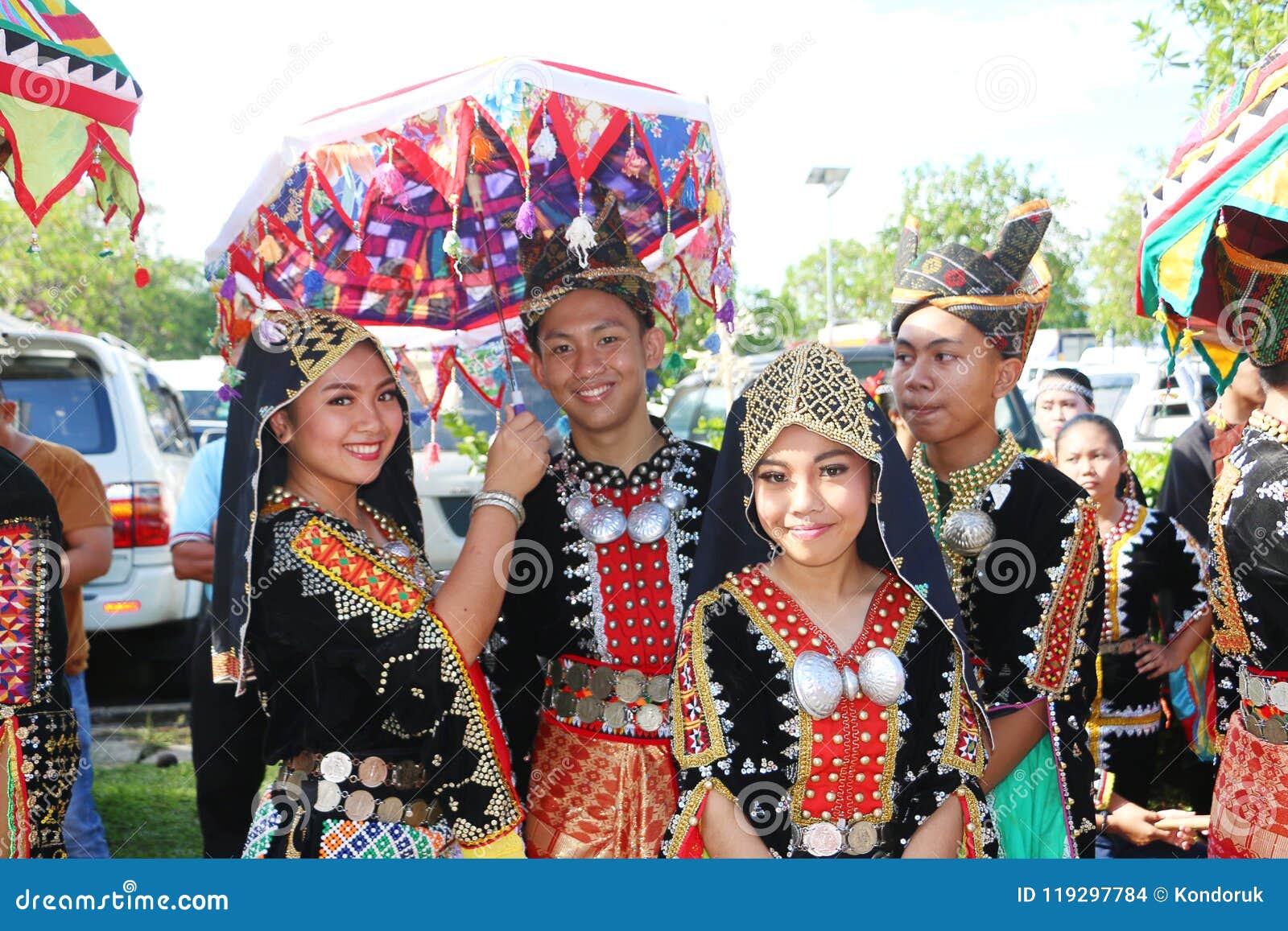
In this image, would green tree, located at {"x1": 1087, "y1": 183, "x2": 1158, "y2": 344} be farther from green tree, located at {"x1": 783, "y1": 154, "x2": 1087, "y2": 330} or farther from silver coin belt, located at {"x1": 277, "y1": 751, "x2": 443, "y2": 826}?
silver coin belt, located at {"x1": 277, "y1": 751, "x2": 443, "y2": 826}

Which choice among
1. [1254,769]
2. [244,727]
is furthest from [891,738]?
[244,727]

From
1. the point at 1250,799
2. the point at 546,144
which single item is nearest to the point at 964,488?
the point at 1250,799

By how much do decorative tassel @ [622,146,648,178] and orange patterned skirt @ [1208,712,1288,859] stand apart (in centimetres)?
205

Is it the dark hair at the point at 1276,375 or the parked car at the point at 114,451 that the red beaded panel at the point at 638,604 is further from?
the parked car at the point at 114,451

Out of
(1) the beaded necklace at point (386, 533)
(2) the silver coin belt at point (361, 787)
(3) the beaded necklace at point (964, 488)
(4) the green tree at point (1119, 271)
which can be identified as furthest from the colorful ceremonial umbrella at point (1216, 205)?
(4) the green tree at point (1119, 271)

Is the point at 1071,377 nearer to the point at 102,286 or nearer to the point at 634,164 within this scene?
the point at 634,164

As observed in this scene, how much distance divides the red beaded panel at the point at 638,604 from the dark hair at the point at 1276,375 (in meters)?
1.52

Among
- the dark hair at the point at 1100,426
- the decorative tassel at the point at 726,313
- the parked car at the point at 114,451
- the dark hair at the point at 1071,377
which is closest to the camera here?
the decorative tassel at the point at 726,313

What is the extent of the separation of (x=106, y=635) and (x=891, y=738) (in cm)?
616

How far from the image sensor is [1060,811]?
2.69 m

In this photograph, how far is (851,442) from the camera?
2.30 metres

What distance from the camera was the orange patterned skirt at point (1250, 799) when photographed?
8.30 feet


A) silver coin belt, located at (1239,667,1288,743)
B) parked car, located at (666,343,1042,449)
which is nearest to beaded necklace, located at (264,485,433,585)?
silver coin belt, located at (1239,667,1288,743)
